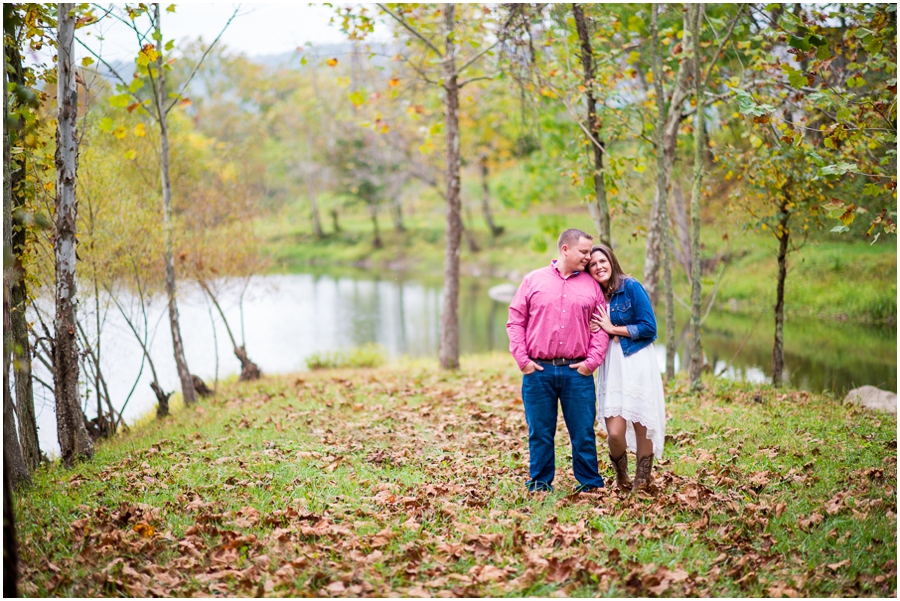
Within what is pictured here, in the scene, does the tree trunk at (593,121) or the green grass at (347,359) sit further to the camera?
the green grass at (347,359)

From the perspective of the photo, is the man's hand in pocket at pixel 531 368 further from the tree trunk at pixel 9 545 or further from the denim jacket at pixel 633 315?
the tree trunk at pixel 9 545

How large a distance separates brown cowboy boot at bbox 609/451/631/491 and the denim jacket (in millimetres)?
872

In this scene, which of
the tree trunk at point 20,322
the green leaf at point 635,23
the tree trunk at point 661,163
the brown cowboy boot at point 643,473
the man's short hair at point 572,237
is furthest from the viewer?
the green leaf at point 635,23

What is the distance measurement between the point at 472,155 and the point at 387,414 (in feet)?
81.2

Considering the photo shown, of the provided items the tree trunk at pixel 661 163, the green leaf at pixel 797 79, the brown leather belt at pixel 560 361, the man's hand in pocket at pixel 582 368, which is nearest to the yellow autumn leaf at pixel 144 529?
the brown leather belt at pixel 560 361

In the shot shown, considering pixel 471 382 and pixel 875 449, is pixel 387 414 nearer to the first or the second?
pixel 471 382

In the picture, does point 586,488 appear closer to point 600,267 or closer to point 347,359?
point 600,267

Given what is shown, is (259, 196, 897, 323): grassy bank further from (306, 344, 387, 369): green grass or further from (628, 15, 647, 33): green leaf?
(628, 15, 647, 33): green leaf

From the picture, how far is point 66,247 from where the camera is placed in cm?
632

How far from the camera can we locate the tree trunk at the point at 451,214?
11.8m

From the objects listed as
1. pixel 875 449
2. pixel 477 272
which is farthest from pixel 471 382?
pixel 477 272

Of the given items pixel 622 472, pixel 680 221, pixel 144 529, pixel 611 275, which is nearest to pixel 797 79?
pixel 611 275

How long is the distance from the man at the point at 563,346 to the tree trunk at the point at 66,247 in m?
4.34

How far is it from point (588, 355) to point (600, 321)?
0.90 ft
